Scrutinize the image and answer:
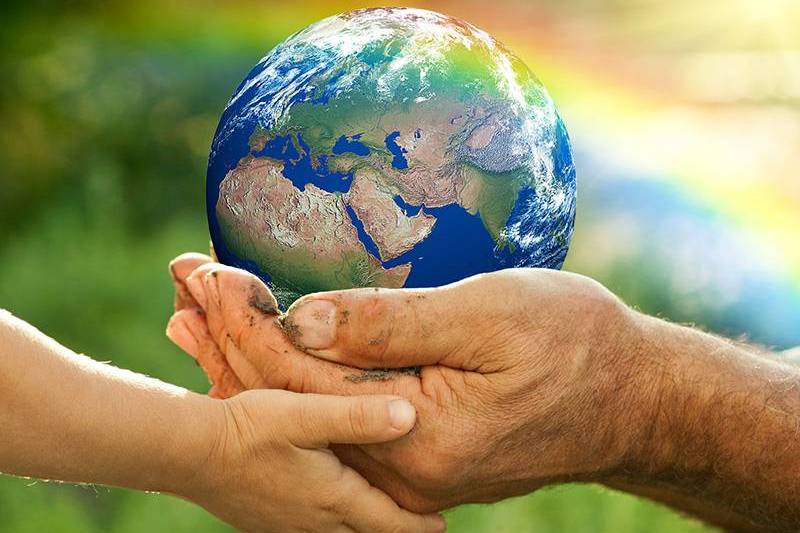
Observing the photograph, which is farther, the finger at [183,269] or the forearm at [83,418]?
the finger at [183,269]

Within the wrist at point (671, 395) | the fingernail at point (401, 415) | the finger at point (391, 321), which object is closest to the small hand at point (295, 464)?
the fingernail at point (401, 415)

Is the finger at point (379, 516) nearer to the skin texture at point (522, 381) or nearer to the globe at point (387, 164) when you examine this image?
the skin texture at point (522, 381)

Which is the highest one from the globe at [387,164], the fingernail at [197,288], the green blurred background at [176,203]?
the globe at [387,164]

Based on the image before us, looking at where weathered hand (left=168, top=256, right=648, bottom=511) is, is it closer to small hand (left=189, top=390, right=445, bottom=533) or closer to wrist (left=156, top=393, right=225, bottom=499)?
small hand (left=189, top=390, right=445, bottom=533)

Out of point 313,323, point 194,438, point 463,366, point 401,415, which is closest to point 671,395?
point 463,366

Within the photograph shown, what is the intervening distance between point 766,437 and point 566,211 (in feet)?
2.80

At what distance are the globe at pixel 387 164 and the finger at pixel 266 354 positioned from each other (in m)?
0.06

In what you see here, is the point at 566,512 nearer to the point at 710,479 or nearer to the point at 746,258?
the point at 710,479

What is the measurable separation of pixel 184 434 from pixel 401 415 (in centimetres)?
52

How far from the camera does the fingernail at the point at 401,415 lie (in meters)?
2.71

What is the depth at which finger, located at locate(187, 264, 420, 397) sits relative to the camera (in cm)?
281

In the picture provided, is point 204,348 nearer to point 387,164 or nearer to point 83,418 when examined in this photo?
point 83,418

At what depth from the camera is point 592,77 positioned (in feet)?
51.9

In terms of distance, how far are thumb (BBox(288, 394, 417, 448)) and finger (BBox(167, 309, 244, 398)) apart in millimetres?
473
